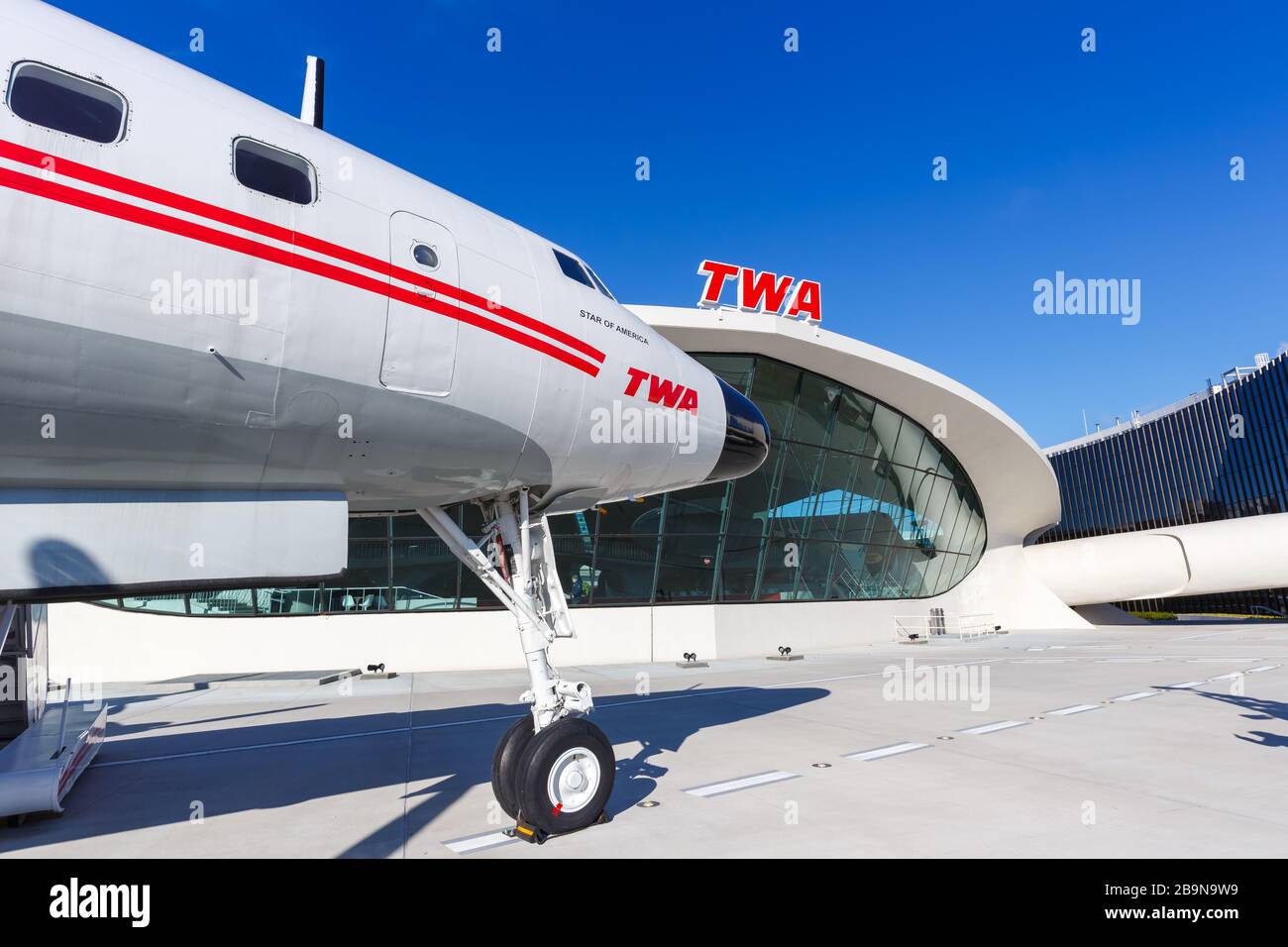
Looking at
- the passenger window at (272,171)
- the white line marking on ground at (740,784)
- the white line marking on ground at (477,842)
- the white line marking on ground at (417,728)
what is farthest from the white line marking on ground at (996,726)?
the passenger window at (272,171)

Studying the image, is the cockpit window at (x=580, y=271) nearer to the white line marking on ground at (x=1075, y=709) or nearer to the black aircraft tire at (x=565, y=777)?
the black aircraft tire at (x=565, y=777)

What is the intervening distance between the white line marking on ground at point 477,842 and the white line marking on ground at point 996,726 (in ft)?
23.2

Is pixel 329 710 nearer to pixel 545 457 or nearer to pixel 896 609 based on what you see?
pixel 545 457

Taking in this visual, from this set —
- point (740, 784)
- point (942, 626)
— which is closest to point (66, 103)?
point (740, 784)

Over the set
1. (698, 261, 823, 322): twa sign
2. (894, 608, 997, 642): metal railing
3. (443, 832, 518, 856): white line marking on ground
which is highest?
(698, 261, 823, 322): twa sign

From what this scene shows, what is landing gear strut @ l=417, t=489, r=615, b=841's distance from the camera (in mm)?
5910

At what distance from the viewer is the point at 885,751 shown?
9133mm

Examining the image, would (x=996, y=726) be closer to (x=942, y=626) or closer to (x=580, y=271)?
(x=580, y=271)

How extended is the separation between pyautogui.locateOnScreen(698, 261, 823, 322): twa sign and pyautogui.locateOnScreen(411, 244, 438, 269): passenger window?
17.7 metres

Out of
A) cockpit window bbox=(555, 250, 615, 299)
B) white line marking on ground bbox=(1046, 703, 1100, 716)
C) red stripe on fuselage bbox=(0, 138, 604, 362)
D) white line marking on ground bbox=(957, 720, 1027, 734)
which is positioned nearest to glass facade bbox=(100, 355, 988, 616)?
white line marking on ground bbox=(1046, 703, 1100, 716)

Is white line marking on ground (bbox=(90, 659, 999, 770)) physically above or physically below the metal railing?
above

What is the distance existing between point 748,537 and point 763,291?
814 centimetres

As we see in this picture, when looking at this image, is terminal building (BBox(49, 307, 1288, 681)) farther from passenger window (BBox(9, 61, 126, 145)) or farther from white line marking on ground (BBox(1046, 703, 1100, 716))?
white line marking on ground (BBox(1046, 703, 1100, 716))
